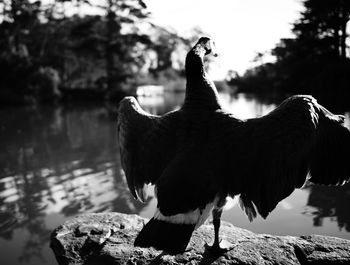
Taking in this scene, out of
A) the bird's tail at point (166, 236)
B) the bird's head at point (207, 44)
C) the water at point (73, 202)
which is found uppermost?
the bird's head at point (207, 44)

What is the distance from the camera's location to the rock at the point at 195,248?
4043mm

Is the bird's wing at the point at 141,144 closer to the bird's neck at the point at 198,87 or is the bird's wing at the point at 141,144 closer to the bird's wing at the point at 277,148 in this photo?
the bird's neck at the point at 198,87

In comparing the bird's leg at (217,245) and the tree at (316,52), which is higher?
the tree at (316,52)

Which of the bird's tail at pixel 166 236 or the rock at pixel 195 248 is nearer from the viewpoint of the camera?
the bird's tail at pixel 166 236

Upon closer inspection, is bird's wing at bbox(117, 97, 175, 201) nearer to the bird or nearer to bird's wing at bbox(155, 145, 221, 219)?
the bird

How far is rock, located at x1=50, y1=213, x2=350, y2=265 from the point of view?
13.3 feet

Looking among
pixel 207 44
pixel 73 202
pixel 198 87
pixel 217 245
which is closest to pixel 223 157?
pixel 198 87

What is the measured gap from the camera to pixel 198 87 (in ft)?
12.7

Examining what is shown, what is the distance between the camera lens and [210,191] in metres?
3.21

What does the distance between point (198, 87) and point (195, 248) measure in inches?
81.8

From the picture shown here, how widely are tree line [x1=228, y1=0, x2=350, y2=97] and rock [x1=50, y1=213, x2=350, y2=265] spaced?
27.1ft

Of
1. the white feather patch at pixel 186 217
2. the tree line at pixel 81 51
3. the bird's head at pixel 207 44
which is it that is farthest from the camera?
the tree line at pixel 81 51

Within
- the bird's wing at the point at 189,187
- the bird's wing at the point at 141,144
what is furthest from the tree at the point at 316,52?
the bird's wing at the point at 189,187

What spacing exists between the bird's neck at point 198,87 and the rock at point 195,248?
1.87 m
